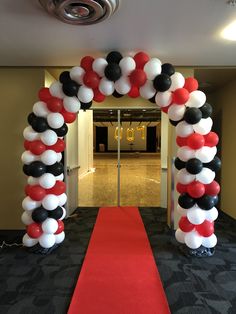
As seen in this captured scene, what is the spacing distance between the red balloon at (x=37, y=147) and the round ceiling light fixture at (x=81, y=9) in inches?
59.7

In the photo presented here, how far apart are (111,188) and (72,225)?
3.39 meters

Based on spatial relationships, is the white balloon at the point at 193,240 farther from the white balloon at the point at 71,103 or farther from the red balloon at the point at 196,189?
the white balloon at the point at 71,103

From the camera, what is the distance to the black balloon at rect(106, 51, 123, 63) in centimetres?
316

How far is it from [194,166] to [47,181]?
6.07ft

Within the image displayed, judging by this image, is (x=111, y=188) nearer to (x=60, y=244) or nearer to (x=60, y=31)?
(x=60, y=244)

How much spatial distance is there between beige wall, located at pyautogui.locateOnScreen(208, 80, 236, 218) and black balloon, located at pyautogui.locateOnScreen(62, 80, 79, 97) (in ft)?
10.7

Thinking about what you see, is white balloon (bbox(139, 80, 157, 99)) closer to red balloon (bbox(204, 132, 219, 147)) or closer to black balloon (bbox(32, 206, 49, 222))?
red balloon (bbox(204, 132, 219, 147))

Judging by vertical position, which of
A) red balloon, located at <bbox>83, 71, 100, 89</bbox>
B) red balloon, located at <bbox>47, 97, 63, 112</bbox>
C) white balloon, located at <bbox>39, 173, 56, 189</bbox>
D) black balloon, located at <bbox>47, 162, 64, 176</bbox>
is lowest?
white balloon, located at <bbox>39, 173, 56, 189</bbox>

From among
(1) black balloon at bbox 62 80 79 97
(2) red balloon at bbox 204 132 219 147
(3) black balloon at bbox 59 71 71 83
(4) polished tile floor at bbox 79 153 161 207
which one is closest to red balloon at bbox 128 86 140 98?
(1) black balloon at bbox 62 80 79 97

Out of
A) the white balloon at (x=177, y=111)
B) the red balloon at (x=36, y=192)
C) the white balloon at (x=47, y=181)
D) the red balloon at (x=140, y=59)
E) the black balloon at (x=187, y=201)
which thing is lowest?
the black balloon at (x=187, y=201)

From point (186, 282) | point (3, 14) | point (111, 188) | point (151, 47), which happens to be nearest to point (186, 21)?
point (151, 47)

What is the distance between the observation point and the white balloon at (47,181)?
3289 mm

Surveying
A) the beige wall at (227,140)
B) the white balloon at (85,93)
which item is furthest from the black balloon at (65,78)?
the beige wall at (227,140)

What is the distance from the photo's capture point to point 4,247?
144 inches
